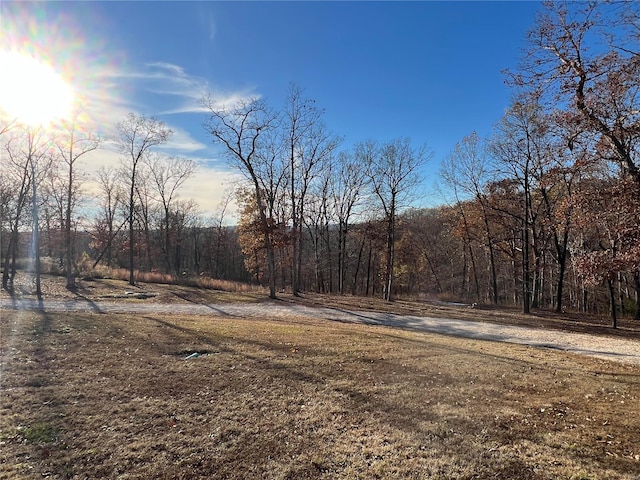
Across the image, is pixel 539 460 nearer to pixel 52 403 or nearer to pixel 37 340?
pixel 52 403

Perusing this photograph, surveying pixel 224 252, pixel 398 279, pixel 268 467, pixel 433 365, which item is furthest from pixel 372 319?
pixel 224 252

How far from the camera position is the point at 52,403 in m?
4.79

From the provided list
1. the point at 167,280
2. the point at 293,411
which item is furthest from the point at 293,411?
the point at 167,280

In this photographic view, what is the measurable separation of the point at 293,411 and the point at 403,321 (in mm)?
11140

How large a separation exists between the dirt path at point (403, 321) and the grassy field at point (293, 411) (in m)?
3.05

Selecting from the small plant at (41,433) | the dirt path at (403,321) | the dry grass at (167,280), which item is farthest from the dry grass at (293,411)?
the dry grass at (167,280)

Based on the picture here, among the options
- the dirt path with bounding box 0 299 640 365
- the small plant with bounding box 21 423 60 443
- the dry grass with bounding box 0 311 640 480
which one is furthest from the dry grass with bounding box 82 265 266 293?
the small plant with bounding box 21 423 60 443

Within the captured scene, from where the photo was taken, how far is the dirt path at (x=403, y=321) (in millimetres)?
11430

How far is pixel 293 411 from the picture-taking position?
504cm

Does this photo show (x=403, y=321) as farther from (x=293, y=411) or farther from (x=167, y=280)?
(x=167, y=280)

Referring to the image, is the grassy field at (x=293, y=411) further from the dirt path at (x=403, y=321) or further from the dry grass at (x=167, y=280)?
the dry grass at (x=167, y=280)

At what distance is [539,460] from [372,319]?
11635mm

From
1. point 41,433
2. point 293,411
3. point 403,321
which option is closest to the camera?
point 41,433

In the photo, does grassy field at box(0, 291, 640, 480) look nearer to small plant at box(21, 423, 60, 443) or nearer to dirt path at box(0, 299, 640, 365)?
small plant at box(21, 423, 60, 443)
